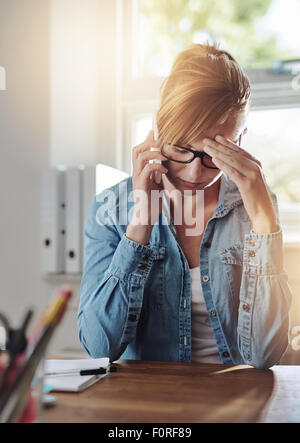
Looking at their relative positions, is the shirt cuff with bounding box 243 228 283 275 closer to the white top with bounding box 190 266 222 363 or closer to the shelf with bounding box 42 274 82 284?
the white top with bounding box 190 266 222 363

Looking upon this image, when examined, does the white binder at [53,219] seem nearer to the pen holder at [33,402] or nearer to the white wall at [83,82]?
the white wall at [83,82]

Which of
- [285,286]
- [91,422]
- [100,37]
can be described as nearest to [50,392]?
[91,422]

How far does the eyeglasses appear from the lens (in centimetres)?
106

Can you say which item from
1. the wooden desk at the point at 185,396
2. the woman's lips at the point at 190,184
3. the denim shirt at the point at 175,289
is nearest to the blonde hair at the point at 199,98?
the woman's lips at the point at 190,184

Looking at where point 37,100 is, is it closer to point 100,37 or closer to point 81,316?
point 100,37

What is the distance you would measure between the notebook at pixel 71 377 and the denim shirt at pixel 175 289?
14 cm

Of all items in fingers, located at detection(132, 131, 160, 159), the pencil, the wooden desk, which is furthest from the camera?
fingers, located at detection(132, 131, 160, 159)

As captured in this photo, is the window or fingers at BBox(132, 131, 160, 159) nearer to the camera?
fingers at BBox(132, 131, 160, 159)

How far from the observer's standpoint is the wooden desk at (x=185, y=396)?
59 centimetres

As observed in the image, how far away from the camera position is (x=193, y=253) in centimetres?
115

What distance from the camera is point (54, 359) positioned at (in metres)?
0.88

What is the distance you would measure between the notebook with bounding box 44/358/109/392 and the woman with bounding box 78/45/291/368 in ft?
0.46

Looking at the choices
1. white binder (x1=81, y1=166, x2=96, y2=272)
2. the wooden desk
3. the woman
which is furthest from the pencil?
white binder (x1=81, y1=166, x2=96, y2=272)

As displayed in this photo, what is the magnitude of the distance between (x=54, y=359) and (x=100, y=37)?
1.42m
